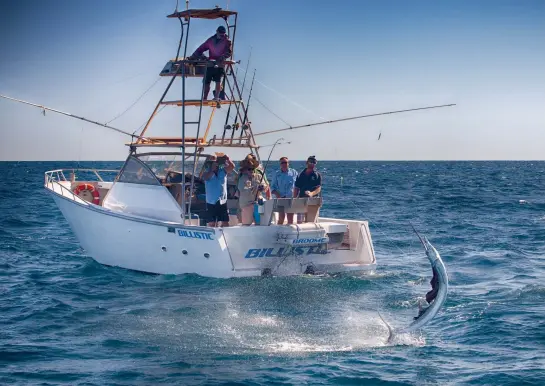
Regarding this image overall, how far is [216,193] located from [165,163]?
1.77 meters

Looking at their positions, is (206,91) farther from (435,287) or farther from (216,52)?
(435,287)

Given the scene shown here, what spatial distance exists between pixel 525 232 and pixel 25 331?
51.7 feet

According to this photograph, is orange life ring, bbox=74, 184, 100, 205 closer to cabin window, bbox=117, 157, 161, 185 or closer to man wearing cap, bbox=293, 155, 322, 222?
cabin window, bbox=117, 157, 161, 185

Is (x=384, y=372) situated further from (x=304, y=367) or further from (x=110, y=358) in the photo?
(x=110, y=358)

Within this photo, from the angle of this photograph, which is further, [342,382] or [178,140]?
[178,140]

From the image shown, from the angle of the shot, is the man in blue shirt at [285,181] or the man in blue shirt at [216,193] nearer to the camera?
the man in blue shirt at [216,193]

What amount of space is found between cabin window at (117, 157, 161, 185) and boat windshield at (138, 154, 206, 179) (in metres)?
0.11

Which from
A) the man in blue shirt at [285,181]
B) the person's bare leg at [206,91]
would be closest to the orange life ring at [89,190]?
the person's bare leg at [206,91]

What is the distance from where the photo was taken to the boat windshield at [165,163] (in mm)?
13900

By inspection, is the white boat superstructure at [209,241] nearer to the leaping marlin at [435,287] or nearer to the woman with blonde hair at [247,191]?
the woman with blonde hair at [247,191]

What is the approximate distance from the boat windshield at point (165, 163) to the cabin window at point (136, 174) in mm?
109

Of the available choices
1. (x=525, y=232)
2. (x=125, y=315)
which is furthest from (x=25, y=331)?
(x=525, y=232)

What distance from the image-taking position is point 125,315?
1059 cm

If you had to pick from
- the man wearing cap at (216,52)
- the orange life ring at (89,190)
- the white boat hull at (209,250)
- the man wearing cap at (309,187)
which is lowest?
the white boat hull at (209,250)
